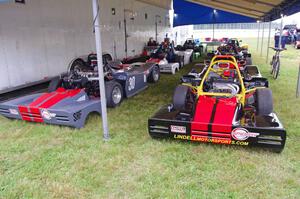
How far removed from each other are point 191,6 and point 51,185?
558 inches

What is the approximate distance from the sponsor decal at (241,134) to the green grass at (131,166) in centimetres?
22

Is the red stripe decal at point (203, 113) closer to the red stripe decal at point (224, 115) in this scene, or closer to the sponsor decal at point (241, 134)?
the red stripe decal at point (224, 115)

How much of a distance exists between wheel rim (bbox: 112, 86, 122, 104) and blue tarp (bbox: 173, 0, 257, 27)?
10939mm

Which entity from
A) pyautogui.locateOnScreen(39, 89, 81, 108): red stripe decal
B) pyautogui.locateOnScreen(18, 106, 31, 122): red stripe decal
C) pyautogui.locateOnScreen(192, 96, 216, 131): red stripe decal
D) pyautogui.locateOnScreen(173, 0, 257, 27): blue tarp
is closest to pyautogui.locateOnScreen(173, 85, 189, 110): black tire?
pyautogui.locateOnScreen(192, 96, 216, 131): red stripe decal

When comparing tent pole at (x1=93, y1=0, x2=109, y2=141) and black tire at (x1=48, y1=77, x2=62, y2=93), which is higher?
tent pole at (x1=93, y1=0, x2=109, y2=141)

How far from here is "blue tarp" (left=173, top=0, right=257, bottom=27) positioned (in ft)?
48.0

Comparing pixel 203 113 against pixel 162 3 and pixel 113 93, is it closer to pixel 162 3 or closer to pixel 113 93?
pixel 113 93

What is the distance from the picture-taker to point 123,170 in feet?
9.39

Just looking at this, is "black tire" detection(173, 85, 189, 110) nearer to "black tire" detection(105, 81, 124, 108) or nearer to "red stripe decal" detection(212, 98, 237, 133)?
"red stripe decal" detection(212, 98, 237, 133)

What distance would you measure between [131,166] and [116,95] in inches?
96.5

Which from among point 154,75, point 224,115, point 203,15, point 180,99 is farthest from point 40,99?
point 203,15

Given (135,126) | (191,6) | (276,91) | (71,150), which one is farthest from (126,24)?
(71,150)

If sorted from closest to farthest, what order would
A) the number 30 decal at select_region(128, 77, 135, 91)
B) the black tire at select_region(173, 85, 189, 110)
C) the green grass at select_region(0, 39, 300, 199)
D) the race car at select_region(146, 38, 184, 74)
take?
the green grass at select_region(0, 39, 300, 199)
the black tire at select_region(173, 85, 189, 110)
the number 30 decal at select_region(128, 77, 135, 91)
the race car at select_region(146, 38, 184, 74)

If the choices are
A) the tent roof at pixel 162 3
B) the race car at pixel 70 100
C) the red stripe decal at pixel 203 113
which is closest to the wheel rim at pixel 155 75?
the race car at pixel 70 100
